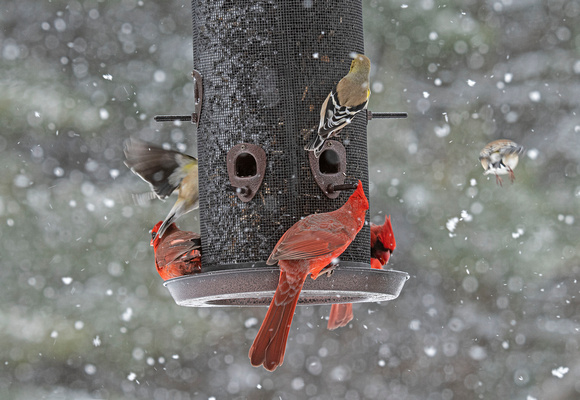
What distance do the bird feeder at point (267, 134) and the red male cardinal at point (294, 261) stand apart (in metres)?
0.34

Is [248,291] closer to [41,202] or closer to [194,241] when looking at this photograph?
[194,241]

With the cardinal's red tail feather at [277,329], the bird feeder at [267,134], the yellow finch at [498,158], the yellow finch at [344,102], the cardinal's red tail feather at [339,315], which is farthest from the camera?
the yellow finch at [498,158]

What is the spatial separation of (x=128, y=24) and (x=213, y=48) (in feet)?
14.0

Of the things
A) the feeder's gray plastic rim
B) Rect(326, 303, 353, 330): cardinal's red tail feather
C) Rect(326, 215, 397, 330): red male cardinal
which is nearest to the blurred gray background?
Rect(326, 303, 353, 330): cardinal's red tail feather

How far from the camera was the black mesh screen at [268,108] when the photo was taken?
4.65 metres

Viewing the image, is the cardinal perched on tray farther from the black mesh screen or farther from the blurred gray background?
the blurred gray background

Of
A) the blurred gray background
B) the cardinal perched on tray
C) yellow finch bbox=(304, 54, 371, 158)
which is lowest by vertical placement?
the blurred gray background

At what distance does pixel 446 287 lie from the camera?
8766 millimetres

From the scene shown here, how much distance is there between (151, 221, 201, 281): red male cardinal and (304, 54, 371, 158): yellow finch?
858 millimetres

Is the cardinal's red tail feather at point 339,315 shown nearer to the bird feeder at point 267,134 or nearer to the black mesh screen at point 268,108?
the bird feeder at point 267,134

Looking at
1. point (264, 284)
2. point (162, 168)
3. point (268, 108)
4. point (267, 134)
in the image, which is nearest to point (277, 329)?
point (264, 284)

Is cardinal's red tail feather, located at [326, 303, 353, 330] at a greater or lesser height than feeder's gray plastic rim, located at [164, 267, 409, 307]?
lesser

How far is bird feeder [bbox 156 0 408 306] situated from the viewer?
15.2ft

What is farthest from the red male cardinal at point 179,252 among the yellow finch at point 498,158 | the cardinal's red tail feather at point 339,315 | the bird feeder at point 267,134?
the yellow finch at point 498,158
